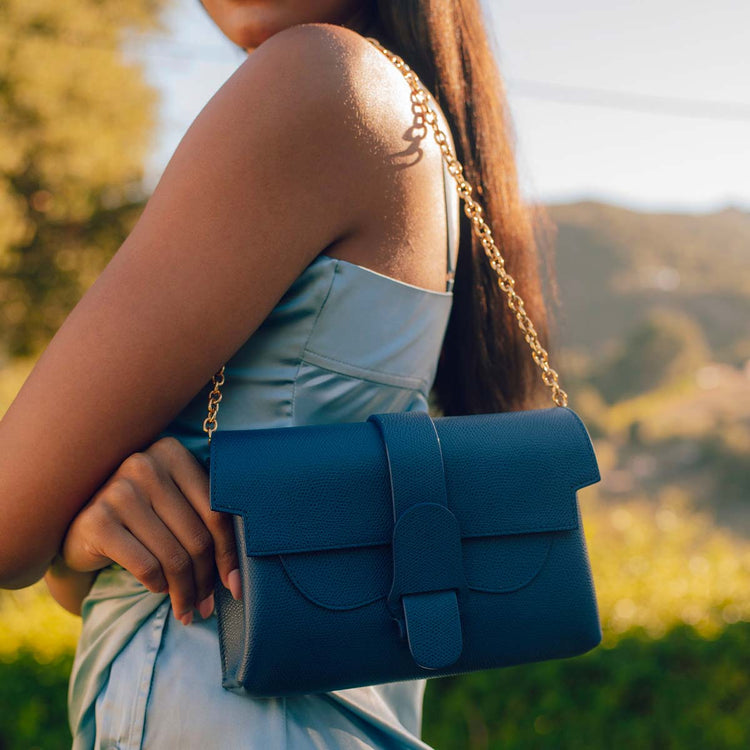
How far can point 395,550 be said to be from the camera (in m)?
1.01

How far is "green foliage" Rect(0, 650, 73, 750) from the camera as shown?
11.8ft

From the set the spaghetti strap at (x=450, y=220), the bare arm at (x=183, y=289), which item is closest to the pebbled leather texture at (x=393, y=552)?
the bare arm at (x=183, y=289)

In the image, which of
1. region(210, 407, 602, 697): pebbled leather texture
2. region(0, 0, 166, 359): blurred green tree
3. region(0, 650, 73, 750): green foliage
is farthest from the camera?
region(0, 0, 166, 359): blurred green tree

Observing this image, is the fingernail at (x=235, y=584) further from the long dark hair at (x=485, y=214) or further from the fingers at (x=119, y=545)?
the long dark hair at (x=485, y=214)

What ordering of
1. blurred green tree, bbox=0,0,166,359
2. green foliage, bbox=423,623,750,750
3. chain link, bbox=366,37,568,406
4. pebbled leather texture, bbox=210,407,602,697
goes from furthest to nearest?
blurred green tree, bbox=0,0,166,359 → green foliage, bbox=423,623,750,750 → chain link, bbox=366,37,568,406 → pebbled leather texture, bbox=210,407,602,697

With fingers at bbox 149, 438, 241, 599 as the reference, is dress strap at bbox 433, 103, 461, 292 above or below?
above

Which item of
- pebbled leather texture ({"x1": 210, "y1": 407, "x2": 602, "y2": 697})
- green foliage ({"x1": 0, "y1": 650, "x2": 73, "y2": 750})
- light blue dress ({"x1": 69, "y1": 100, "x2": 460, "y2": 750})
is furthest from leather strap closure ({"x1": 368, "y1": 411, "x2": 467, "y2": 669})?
green foliage ({"x1": 0, "y1": 650, "x2": 73, "y2": 750})

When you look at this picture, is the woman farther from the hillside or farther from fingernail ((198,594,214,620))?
Answer: the hillside

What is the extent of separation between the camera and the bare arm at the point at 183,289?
0.99 meters

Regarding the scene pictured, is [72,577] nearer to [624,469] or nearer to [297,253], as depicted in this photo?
[297,253]

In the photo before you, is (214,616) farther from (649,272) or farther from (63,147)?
(649,272)

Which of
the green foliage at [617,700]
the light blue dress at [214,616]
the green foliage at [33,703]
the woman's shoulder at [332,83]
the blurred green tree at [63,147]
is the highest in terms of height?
the woman's shoulder at [332,83]

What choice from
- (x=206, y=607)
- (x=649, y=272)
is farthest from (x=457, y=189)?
(x=649, y=272)

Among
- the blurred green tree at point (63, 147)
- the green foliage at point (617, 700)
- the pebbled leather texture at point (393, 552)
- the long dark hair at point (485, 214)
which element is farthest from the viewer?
the blurred green tree at point (63, 147)
